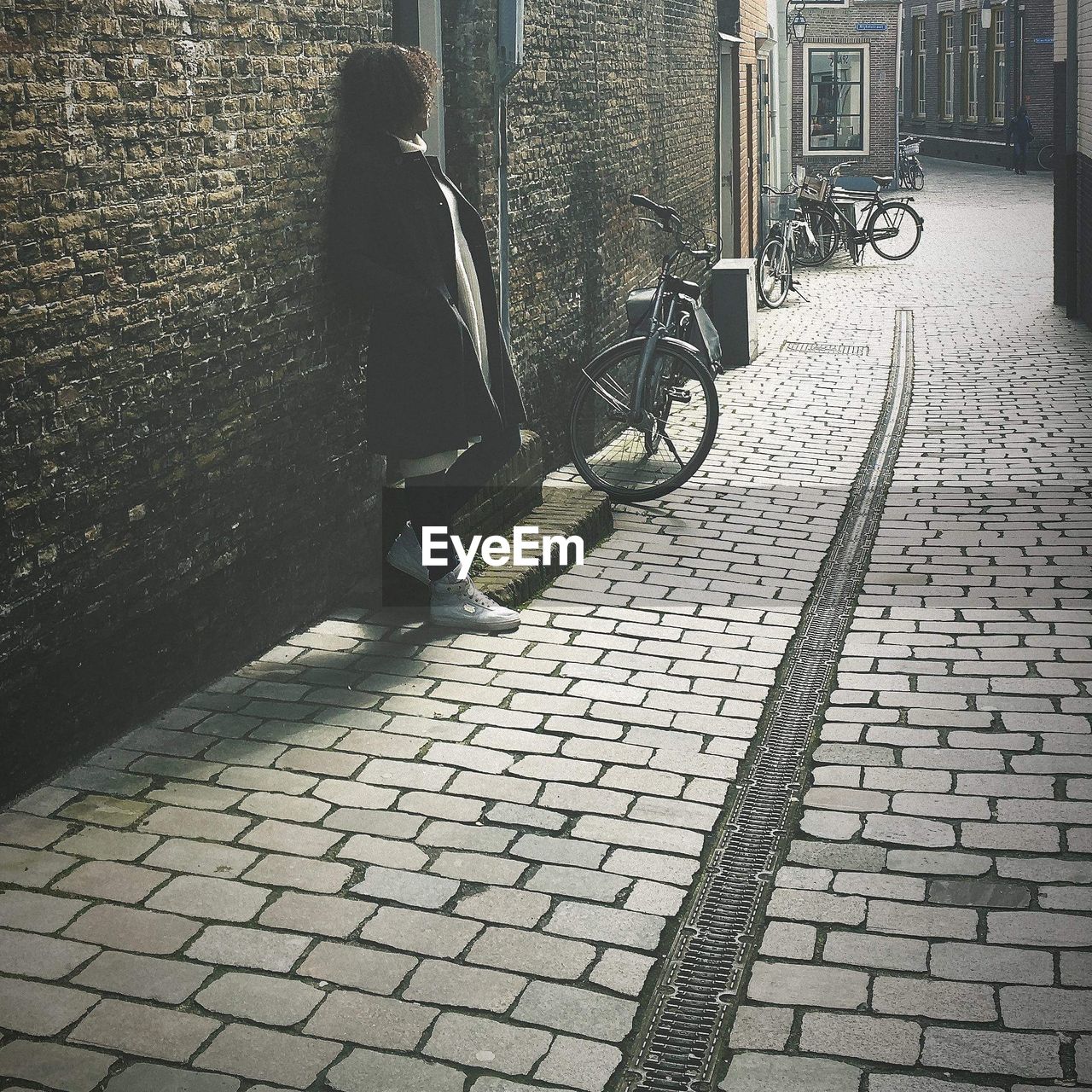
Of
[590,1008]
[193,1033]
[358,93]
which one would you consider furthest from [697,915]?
[358,93]

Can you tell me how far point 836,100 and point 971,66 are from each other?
462 inches

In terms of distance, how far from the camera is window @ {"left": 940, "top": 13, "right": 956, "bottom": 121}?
155 feet

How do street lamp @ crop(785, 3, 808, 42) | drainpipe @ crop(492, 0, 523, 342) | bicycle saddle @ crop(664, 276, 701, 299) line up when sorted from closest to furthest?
drainpipe @ crop(492, 0, 523, 342), bicycle saddle @ crop(664, 276, 701, 299), street lamp @ crop(785, 3, 808, 42)

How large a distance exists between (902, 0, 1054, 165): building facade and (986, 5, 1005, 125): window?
0.03 m

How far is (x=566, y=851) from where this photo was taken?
3955mm

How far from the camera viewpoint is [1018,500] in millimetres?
7875

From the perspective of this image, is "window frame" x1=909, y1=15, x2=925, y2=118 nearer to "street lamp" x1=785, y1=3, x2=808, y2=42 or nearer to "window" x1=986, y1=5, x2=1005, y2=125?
"window" x1=986, y1=5, x2=1005, y2=125

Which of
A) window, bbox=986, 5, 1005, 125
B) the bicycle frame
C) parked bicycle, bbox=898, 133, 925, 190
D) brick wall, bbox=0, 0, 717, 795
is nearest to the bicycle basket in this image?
the bicycle frame

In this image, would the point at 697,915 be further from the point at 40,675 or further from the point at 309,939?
the point at 40,675

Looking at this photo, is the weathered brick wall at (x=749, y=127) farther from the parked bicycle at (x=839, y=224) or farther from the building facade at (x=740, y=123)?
the parked bicycle at (x=839, y=224)

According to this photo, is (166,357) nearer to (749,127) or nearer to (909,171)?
(749,127)

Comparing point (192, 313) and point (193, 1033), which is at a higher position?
point (192, 313)

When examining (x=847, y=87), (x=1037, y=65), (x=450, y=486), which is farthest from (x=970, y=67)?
(x=450, y=486)

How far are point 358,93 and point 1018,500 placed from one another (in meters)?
4.20
